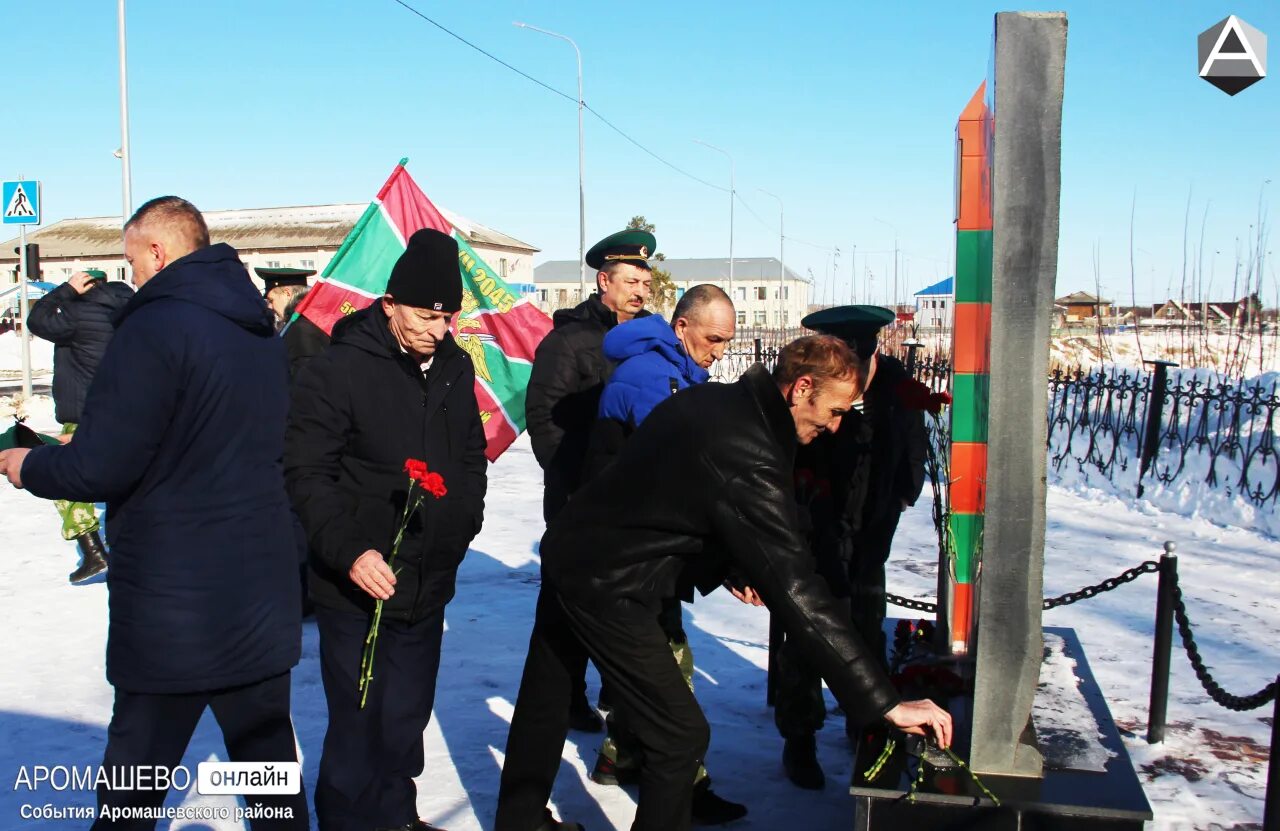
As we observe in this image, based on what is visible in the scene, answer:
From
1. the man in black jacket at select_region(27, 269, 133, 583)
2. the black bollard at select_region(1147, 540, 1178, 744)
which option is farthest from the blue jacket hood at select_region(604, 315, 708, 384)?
the man in black jacket at select_region(27, 269, 133, 583)

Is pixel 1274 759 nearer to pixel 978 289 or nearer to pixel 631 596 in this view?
pixel 978 289

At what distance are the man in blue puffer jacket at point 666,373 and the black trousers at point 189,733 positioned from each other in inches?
49.2

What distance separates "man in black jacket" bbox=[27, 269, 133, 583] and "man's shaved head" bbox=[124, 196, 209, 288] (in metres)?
4.09

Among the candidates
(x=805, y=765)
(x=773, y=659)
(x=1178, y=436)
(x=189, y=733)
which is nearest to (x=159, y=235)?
(x=189, y=733)

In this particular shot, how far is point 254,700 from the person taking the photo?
9.27ft

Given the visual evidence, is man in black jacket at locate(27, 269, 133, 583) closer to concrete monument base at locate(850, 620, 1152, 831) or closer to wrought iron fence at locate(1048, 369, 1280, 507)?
concrete monument base at locate(850, 620, 1152, 831)

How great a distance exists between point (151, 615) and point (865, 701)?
1.82m

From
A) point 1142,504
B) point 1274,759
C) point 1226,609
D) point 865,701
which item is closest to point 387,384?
point 865,701

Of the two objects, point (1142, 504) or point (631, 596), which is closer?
point (631, 596)

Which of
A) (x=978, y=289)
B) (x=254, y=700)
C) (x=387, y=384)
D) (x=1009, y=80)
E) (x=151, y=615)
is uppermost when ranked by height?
(x=1009, y=80)

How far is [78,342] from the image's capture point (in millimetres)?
6758

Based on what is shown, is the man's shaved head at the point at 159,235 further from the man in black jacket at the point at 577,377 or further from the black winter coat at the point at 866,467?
the black winter coat at the point at 866,467

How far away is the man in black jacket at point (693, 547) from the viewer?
2619 mm

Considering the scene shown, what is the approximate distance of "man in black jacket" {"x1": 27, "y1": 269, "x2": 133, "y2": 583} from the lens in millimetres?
6590
